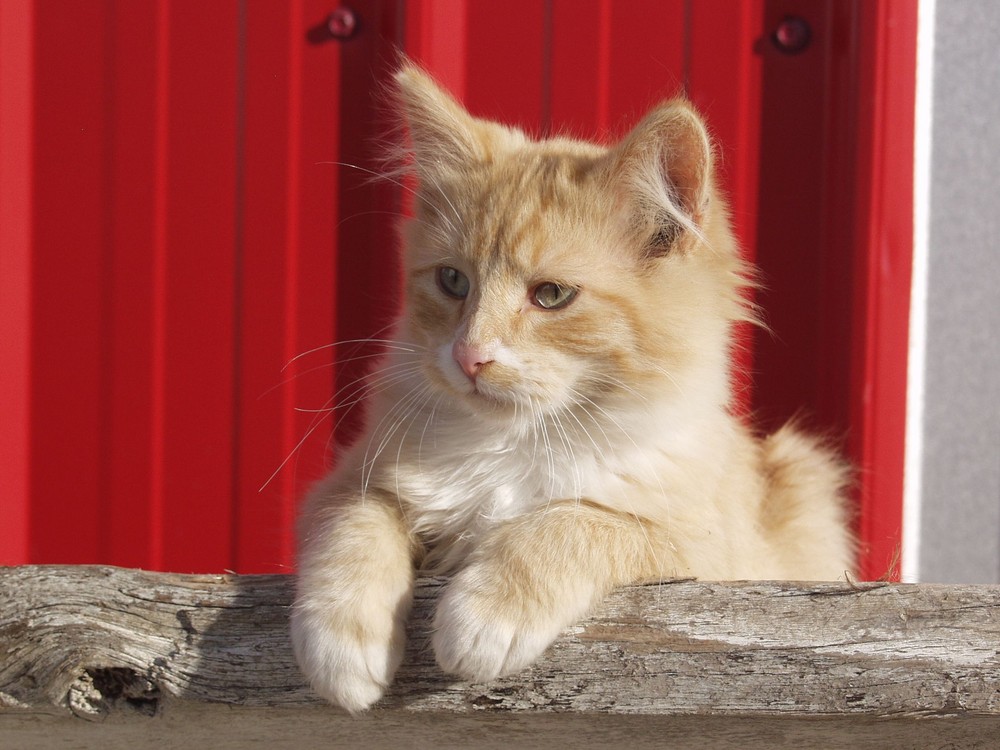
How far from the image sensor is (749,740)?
1468mm

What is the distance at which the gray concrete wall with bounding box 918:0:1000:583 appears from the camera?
2832mm

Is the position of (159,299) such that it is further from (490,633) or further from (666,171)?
(490,633)

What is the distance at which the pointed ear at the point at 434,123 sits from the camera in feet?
6.14

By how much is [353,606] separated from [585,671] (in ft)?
1.19

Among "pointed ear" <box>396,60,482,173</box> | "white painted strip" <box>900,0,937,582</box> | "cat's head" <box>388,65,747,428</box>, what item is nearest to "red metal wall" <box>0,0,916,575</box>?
"white painted strip" <box>900,0,937,582</box>

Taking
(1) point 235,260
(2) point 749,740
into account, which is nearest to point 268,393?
(1) point 235,260

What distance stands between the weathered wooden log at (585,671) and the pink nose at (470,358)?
1.35 feet

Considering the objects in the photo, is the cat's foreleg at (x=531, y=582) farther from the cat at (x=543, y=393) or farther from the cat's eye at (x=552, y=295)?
the cat's eye at (x=552, y=295)

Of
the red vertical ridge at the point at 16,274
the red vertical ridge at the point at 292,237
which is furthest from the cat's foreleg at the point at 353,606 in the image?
the red vertical ridge at the point at 16,274

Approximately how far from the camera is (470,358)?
1.59 metres

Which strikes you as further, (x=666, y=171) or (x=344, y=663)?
(x=666, y=171)

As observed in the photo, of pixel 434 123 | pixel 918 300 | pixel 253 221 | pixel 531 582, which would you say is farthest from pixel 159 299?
pixel 918 300

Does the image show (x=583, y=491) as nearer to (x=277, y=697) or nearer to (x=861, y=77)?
(x=277, y=697)

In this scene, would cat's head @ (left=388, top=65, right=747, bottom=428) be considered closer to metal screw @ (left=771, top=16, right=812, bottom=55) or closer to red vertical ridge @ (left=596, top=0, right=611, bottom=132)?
red vertical ridge @ (left=596, top=0, right=611, bottom=132)
